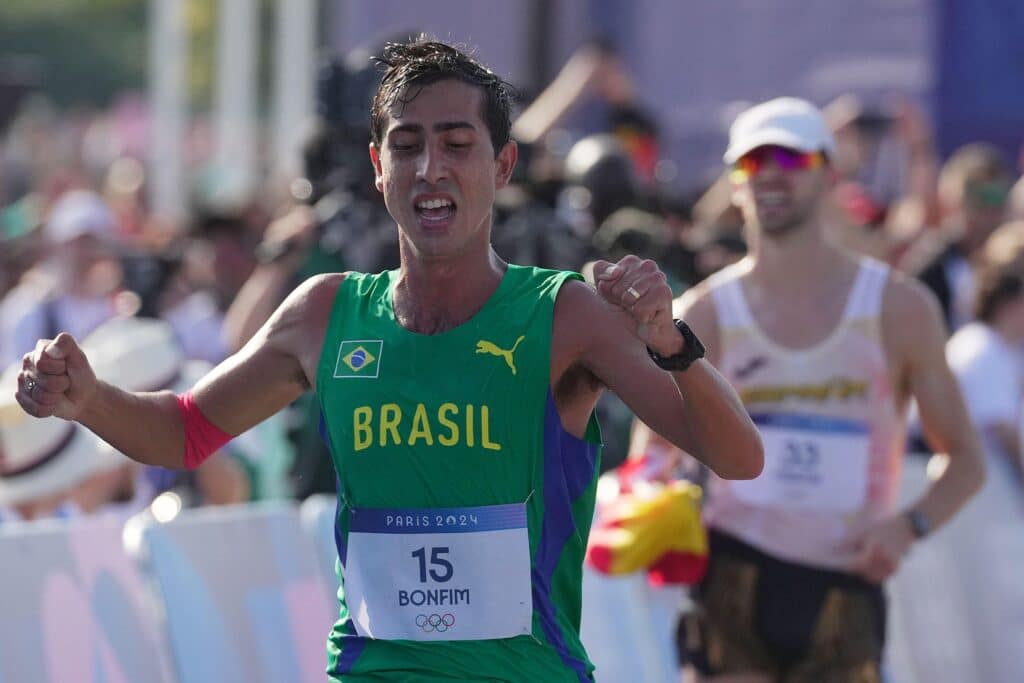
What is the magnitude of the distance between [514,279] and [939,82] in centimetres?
853

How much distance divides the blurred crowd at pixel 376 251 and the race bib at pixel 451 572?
2.24m

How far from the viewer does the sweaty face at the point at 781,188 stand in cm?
567

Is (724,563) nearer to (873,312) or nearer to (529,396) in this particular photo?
(873,312)

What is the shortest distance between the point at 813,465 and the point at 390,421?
226cm

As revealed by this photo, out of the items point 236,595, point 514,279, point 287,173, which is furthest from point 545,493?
point 287,173

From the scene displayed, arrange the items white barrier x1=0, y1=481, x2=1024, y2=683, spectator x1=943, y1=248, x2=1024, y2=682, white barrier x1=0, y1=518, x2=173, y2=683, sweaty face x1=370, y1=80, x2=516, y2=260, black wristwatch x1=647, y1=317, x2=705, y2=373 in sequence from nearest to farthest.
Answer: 1. black wristwatch x1=647, y1=317, x2=705, y2=373
2. sweaty face x1=370, y1=80, x2=516, y2=260
3. white barrier x1=0, y1=518, x2=173, y2=683
4. white barrier x1=0, y1=481, x2=1024, y2=683
5. spectator x1=943, y1=248, x2=1024, y2=682

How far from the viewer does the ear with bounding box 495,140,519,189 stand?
149 inches

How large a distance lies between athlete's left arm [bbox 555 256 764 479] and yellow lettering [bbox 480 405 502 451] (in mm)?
187

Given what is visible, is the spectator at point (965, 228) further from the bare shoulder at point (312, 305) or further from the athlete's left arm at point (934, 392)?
the bare shoulder at point (312, 305)

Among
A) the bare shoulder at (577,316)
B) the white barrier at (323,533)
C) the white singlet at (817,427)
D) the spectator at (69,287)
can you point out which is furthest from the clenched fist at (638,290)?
the spectator at (69,287)

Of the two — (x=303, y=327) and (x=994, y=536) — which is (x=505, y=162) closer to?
(x=303, y=327)

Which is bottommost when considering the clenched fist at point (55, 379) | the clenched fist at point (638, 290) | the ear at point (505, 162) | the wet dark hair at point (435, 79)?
the clenched fist at point (55, 379)

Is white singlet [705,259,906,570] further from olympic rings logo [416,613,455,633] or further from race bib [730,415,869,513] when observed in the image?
olympic rings logo [416,613,455,633]

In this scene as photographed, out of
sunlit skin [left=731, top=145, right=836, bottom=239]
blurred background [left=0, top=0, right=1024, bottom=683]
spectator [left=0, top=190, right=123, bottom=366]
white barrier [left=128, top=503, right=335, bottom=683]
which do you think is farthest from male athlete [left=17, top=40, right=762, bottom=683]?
spectator [left=0, top=190, right=123, bottom=366]
